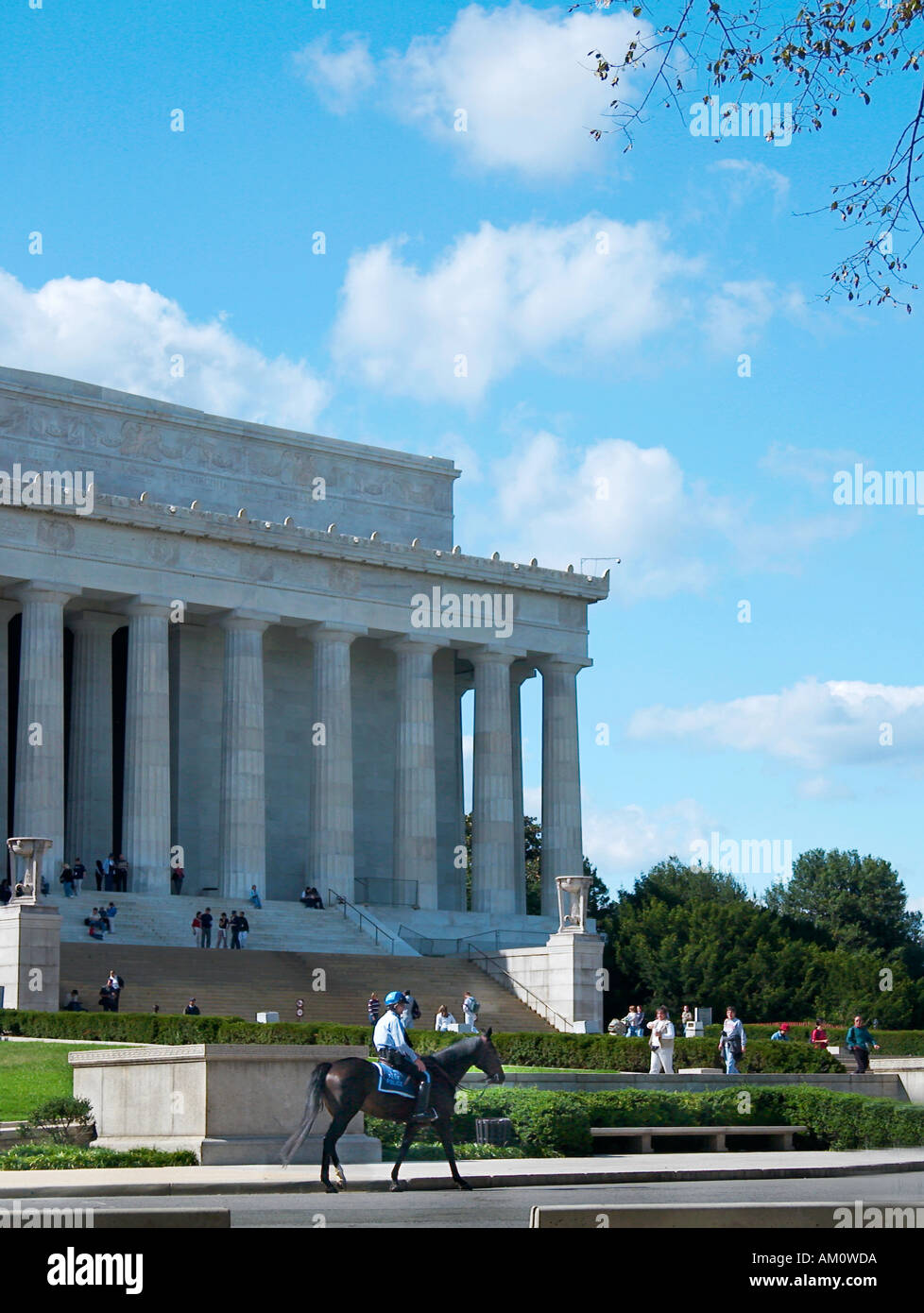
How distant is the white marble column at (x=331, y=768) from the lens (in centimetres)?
7581

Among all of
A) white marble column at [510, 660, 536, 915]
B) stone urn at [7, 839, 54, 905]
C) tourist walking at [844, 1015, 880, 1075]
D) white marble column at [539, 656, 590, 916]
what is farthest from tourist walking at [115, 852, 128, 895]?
tourist walking at [844, 1015, 880, 1075]

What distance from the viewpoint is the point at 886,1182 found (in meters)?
27.1

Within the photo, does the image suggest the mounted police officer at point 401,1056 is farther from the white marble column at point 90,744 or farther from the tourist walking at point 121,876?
the white marble column at point 90,744

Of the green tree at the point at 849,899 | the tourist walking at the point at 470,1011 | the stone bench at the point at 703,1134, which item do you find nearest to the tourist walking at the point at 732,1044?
the tourist walking at the point at 470,1011

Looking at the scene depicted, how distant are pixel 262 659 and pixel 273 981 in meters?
19.6

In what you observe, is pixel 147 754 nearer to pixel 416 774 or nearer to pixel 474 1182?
pixel 416 774

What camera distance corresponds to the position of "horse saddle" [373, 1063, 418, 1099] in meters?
23.2

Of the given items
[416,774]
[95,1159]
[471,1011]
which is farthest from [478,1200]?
[416,774]

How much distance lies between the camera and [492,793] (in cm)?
8088

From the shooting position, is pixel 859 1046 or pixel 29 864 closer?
pixel 859 1046
